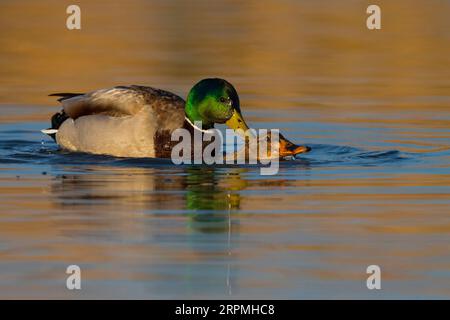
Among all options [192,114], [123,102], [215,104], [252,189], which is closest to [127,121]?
[123,102]

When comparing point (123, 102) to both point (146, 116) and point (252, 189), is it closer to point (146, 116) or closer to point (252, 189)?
point (146, 116)

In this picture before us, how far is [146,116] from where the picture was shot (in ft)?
41.9

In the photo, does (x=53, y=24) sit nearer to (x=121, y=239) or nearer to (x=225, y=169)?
(x=225, y=169)

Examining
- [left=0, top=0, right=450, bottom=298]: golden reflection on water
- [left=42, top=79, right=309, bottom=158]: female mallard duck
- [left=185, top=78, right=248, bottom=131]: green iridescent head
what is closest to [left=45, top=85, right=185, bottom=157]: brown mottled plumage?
[left=42, top=79, right=309, bottom=158]: female mallard duck

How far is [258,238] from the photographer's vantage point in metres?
9.24

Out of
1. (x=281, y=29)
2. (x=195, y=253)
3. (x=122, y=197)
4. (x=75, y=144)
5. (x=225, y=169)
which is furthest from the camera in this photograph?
(x=281, y=29)

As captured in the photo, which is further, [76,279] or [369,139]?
[369,139]

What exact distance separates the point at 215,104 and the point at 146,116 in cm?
64

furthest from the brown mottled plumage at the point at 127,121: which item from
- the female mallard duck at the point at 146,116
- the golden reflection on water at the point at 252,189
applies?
the golden reflection on water at the point at 252,189

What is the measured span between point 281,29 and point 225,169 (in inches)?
451

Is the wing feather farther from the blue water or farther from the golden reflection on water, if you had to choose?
the golden reflection on water

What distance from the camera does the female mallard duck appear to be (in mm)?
12758
